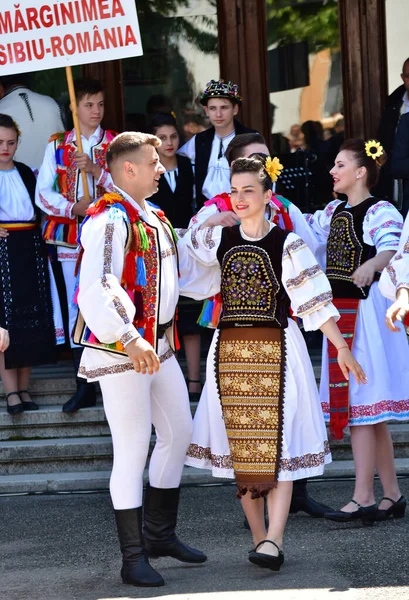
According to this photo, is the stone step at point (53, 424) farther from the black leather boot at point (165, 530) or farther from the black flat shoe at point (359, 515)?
the black leather boot at point (165, 530)

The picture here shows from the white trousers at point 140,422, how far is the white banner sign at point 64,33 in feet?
6.87

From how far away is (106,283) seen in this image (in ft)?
14.9

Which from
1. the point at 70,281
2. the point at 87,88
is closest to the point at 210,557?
the point at 70,281

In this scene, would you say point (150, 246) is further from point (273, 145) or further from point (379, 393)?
point (273, 145)

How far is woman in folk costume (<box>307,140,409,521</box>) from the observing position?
5.54m

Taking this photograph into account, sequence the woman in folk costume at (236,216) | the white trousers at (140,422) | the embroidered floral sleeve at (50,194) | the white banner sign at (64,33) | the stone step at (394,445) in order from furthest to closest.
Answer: the embroidered floral sleeve at (50,194), the stone step at (394,445), the white banner sign at (64,33), the woman in folk costume at (236,216), the white trousers at (140,422)

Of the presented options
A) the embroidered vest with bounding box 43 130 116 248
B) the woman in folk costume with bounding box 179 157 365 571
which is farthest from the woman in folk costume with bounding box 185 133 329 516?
the embroidered vest with bounding box 43 130 116 248

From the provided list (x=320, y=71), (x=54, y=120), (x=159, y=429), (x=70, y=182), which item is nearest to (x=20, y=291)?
(x=70, y=182)

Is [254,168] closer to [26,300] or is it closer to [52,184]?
[52,184]

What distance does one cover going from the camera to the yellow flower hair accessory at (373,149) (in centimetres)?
564

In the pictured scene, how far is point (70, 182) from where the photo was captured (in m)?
7.05

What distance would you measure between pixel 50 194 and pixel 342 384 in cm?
234

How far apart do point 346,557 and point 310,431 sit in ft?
1.89

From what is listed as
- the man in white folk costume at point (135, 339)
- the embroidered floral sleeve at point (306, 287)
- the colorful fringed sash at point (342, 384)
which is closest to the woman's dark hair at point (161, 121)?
the colorful fringed sash at point (342, 384)
